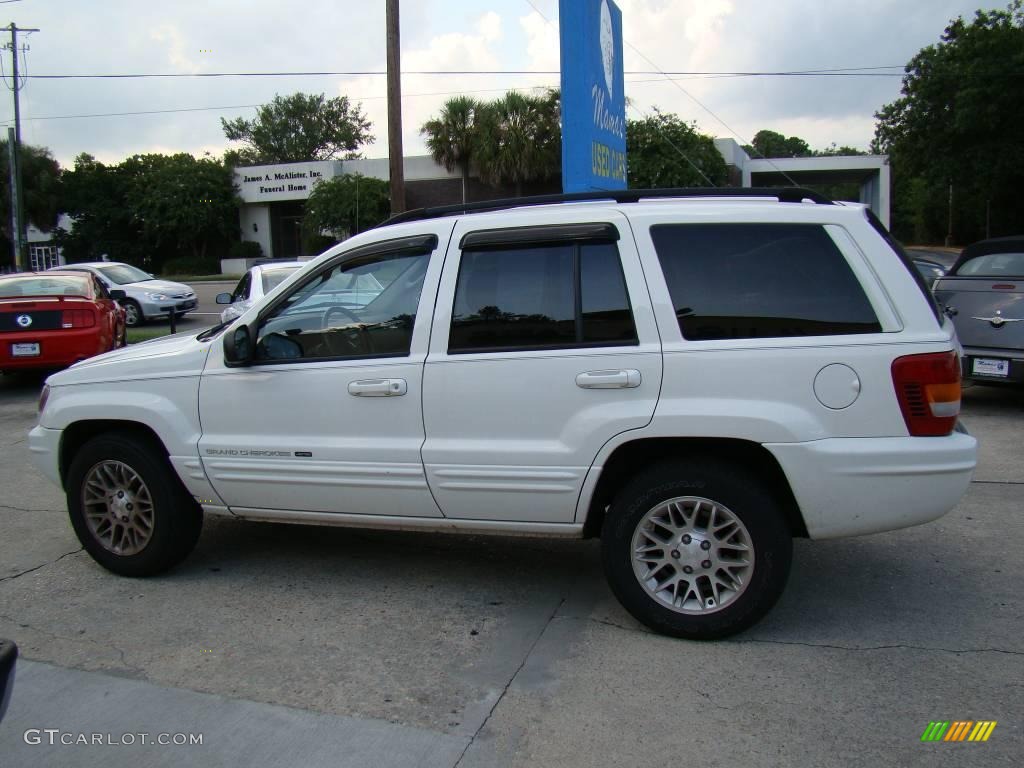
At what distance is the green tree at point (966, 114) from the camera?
102 feet

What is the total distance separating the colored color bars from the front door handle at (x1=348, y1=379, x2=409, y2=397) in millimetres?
2612

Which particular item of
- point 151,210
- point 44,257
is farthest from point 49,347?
point 44,257

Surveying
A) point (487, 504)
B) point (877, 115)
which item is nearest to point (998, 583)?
point (487, 504)

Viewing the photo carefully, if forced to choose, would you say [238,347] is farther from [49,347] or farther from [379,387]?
[49,347]

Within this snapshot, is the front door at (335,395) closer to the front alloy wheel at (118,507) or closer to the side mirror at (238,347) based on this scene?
the side mirror at (238,347)

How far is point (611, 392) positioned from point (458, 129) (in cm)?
3608

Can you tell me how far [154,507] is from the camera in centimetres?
486

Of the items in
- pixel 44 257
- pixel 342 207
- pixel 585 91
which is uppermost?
pixel 342 207

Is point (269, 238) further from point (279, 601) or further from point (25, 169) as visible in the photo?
point (279, 601)

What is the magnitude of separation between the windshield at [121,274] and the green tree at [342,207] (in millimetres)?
16865

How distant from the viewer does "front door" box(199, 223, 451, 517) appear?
4352 mm

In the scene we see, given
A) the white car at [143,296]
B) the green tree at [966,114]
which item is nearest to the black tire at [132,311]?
the white car at [143,296]

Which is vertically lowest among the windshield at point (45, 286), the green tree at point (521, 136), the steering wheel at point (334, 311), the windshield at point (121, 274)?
the steering wheel at point (334, 311)
